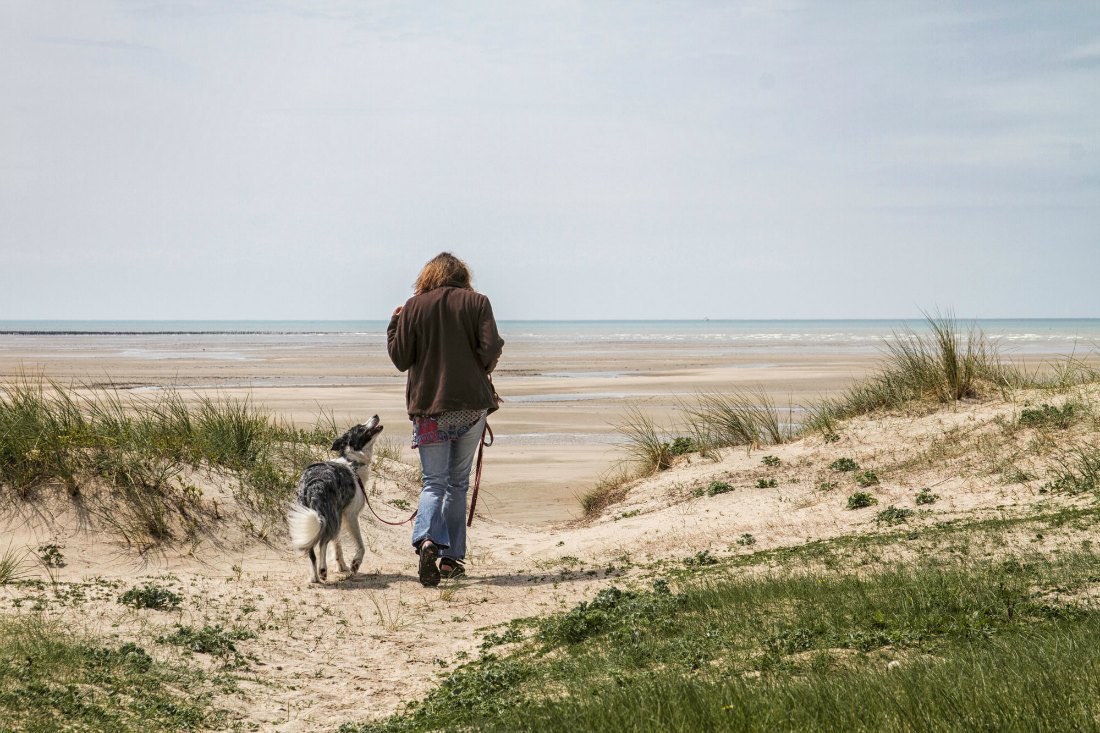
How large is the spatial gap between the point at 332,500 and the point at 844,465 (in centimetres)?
592

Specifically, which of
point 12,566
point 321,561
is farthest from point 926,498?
point 12,566

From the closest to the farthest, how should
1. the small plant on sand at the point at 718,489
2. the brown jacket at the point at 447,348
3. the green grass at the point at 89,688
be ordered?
the green grass at the point at 89,688
the brown jacket at the point at 447,348
the small plant on sand at the point at 718,489

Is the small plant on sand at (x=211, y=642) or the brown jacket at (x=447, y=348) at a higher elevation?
the brown jacket at (x=447, y=348)

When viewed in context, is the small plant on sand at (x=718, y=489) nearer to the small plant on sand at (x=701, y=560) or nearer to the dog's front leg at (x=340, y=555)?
the small plant on sand at (x=701, y=560)

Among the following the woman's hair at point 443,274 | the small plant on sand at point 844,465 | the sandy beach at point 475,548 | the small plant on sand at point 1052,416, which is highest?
the woman's hair at point 443,274

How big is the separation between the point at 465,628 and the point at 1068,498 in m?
5.29

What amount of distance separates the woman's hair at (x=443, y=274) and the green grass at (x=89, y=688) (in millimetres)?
3344

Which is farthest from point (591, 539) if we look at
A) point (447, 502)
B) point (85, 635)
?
point (85, 635)

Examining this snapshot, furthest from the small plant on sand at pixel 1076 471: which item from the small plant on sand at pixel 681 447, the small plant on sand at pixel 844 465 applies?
the small plant on sand at pixel 681 447

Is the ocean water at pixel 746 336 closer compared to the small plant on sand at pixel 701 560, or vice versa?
the small plant on sand at pixel 701 560

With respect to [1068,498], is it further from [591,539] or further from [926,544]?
[591,539]

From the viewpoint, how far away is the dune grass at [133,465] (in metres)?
7.96

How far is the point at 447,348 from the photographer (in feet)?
23.2

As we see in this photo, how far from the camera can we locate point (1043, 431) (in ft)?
32.9
